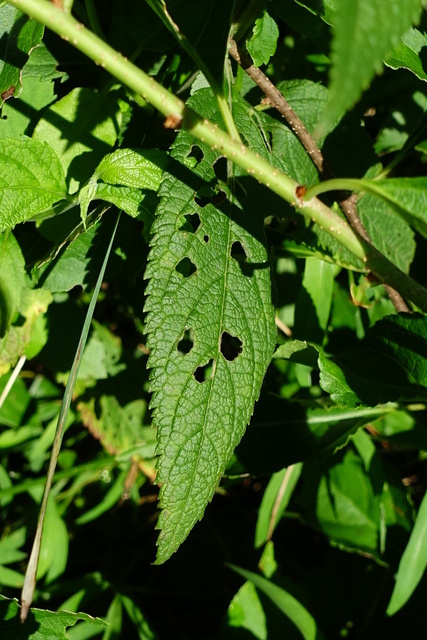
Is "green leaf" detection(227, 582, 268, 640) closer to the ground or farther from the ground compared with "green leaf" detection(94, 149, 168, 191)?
closer to the ground

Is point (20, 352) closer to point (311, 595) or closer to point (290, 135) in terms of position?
point (290, 135)

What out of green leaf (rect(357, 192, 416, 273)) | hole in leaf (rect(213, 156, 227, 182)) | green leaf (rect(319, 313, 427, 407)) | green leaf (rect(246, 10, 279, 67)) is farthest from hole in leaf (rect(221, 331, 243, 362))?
green leaf (rect(246, 10, 279, 67))

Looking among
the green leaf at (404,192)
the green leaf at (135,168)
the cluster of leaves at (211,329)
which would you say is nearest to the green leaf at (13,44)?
the cluster of leaves at (211,329)

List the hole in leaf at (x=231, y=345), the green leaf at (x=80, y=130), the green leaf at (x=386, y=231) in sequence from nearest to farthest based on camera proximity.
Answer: the hole in leaf at (x=231, y=345), the green leaf at (x=80, y=130), the green leaf at (x=386, y=231)

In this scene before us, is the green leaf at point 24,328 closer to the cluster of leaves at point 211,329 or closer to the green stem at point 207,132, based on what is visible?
the cluster of leaves at point 211,329

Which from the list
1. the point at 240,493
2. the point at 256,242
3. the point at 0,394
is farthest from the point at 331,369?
the point at 240,493

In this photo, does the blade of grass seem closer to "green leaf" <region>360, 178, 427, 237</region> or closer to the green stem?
the green stem

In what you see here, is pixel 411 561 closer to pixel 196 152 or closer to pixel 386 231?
pixel 386 231
